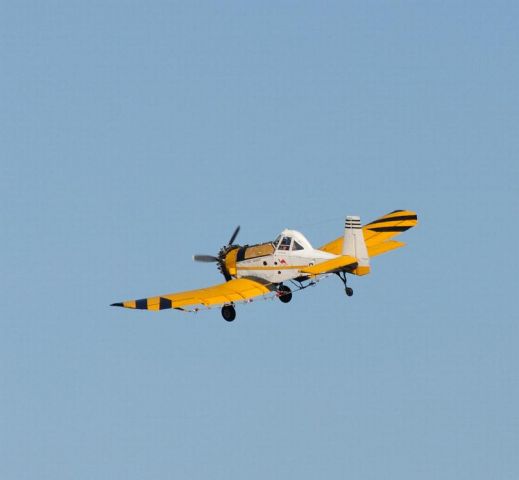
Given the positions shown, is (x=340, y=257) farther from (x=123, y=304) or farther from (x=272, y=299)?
(x=123, y=304)

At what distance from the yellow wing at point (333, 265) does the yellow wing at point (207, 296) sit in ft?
8.25

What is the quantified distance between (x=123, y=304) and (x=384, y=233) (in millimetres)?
12437

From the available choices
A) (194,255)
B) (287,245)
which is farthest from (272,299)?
(194,255)

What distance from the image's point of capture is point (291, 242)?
160 feet

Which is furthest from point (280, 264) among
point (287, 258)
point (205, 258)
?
point (205, 258)

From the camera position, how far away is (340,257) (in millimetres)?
46781

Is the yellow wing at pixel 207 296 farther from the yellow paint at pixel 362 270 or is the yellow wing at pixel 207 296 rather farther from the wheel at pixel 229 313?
the yellow paint at pixel 362 270

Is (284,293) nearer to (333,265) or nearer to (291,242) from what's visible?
(291,242)

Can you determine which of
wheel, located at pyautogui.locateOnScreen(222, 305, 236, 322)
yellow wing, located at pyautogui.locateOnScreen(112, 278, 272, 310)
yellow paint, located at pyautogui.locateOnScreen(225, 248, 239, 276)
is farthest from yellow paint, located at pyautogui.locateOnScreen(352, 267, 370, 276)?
yellow paint, located at pyautogui.locateOnScreen(225, 248, 239, 276)

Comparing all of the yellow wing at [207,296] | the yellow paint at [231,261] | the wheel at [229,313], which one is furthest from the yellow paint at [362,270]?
the yellow paint at [231,261]

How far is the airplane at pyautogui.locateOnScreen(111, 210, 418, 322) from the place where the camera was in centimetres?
4644

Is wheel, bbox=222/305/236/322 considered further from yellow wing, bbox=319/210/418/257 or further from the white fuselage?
yellow wing, bbox=319/210/418/257

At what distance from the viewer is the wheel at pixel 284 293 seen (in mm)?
49312

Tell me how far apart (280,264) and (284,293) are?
126 centimetres
